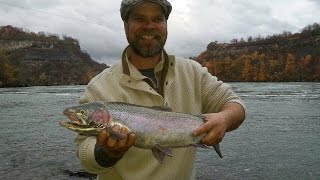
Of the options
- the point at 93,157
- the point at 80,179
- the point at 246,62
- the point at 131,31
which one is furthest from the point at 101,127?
the point at 246,62

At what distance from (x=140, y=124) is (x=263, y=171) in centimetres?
942

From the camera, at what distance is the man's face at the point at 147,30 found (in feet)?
11.3

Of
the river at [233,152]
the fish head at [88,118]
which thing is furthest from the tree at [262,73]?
the fish head at [88,118]

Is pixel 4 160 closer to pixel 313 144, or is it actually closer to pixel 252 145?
pixel 252 145

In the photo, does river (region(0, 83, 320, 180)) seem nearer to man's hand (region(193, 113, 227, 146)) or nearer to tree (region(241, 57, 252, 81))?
man's hand (region(193, 113, 227, 146))

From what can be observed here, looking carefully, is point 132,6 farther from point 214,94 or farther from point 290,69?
point 290,69

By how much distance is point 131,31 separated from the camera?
3523 millimetres

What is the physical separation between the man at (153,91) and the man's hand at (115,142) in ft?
0.33

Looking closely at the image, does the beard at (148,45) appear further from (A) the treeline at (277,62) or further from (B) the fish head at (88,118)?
(A) the treeline at (277,62)

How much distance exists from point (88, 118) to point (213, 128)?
0.95m

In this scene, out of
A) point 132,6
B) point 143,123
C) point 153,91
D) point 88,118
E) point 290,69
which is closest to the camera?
point 88,118

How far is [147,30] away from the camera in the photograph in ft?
11.3

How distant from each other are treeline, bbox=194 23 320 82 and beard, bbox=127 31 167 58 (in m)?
109

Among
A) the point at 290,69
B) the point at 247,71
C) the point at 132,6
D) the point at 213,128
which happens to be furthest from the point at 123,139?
the point at 247,71
